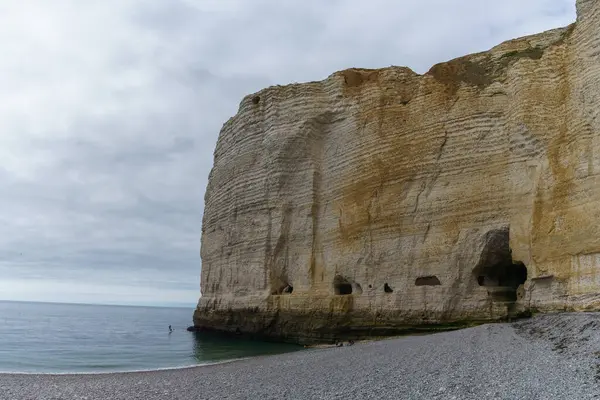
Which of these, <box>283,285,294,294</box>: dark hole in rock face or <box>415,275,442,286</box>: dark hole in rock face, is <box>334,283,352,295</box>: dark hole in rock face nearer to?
<box>283,285,294,294</box>: dark hole in rock face

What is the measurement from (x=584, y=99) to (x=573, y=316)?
224 inches

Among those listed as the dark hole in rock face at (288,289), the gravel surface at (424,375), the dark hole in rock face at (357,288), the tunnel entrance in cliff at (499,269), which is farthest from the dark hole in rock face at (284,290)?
the gravel surface at (424,375)

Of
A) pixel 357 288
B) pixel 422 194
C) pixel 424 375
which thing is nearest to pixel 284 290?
pixel 357 288

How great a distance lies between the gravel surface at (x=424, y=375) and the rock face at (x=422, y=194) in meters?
2.43

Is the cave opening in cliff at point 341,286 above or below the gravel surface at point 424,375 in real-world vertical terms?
above

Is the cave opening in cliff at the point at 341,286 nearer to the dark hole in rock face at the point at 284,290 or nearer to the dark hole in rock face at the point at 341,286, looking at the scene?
the dark hole in rock face at the point at 341,286

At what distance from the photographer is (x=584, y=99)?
1349 cm

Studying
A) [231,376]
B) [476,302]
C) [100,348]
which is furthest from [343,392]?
[100,348]

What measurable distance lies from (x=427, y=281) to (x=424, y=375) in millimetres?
9010

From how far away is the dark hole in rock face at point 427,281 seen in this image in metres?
16.8

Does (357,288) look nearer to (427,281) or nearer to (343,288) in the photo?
(343,288)

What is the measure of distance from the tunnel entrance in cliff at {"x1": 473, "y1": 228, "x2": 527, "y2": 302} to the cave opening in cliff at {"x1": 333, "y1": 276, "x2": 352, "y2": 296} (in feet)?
17.5

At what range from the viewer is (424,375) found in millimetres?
8297

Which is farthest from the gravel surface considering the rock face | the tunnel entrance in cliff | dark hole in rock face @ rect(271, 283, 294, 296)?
dark hole in rock face @ rect(271, 283, 294, 296)
